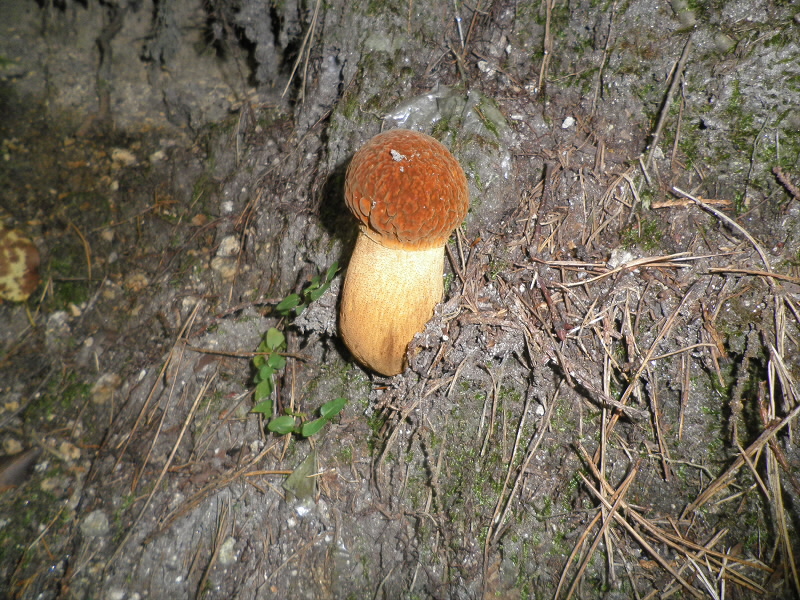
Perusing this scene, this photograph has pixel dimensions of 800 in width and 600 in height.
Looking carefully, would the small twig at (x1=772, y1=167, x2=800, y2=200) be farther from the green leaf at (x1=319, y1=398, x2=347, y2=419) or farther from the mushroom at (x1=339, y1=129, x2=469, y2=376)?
the green leaf at (x1=319, y1=398, x2=347, y2=419)

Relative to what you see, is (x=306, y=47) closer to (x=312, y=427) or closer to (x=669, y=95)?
(x=669, y=95)

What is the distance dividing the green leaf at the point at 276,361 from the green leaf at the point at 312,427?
0.44 m

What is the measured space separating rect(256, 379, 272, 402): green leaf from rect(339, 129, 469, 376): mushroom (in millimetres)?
714

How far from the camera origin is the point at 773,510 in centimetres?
167

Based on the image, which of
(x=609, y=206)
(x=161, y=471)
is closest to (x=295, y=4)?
(x=609, y=206)

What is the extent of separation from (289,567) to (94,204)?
10.4 ft

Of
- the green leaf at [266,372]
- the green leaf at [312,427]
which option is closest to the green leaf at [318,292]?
the green leaf at [266,372]

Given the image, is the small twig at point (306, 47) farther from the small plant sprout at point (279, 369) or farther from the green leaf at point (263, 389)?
the green leaf at point (263, 389)

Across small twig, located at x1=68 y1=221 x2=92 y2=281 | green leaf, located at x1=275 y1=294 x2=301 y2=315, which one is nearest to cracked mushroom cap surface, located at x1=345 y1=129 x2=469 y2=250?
green leaf, located at x1=275 y1=294 x2=301 y2=315

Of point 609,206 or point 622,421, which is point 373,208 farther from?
point 622,421

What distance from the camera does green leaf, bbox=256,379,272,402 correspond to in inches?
99.7

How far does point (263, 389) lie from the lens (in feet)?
8.32

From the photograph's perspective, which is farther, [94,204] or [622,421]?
[94,204]

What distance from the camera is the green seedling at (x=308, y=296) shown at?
2371mm
